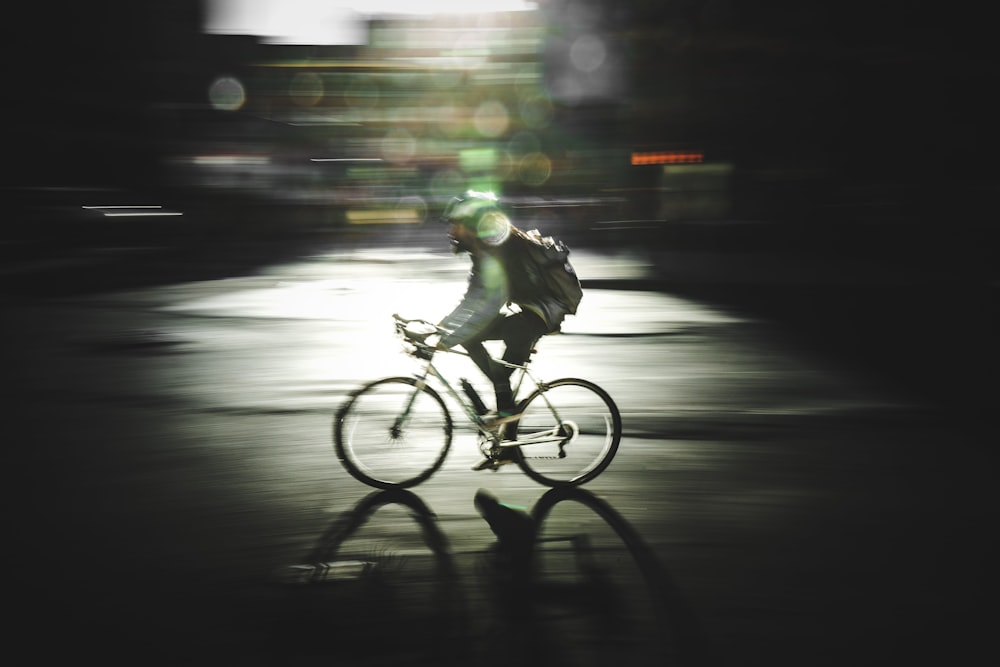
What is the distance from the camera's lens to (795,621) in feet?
12.3

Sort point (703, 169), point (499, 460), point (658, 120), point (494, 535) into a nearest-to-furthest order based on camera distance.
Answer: point (494, 535)
point (499, 460)
point (703, 169)
point (658, 120)

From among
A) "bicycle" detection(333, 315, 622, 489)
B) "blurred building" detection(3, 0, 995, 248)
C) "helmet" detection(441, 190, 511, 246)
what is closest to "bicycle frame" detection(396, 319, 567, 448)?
Answer: "bicycle" detection(333, 315, 622, 489)

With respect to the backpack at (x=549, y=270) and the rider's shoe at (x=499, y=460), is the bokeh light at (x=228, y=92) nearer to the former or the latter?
the rider's shoe at (x=499, y=460)

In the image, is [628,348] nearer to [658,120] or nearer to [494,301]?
[494,301]

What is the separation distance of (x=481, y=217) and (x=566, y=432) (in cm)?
153

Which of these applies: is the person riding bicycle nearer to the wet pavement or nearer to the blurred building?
the wet pavement

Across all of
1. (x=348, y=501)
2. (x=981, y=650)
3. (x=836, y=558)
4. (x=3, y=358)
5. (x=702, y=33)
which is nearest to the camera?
(x=981, y=650)

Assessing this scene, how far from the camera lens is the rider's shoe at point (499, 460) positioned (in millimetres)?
5410

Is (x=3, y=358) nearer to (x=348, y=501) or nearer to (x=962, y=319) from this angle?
(x=348, y=501)

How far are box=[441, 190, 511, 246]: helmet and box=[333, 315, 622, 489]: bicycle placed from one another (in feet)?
2.52

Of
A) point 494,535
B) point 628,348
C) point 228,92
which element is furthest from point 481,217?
point 228,92

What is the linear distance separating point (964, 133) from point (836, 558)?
23088 millimetres

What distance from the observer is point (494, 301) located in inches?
198

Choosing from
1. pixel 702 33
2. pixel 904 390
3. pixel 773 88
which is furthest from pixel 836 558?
pixel 702 33
